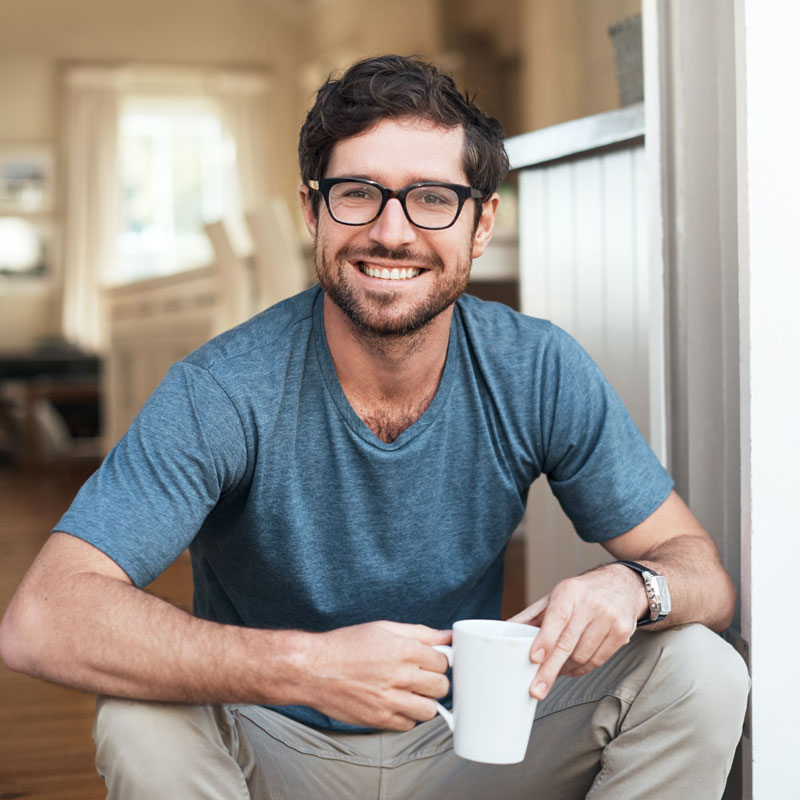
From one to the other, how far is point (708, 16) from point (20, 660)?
1030 millimetres

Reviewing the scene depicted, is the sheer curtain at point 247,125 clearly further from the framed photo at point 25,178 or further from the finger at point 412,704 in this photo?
the finger at point 412,704

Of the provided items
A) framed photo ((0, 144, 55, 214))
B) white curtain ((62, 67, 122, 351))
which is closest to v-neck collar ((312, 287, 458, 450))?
white curtain ((62, 67, 122, 351))

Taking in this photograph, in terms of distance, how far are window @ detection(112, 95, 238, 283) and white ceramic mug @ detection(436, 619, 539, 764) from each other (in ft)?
25.7

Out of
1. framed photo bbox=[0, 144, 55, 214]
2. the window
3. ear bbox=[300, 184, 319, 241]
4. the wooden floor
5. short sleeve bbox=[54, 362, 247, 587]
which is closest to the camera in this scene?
short sleeve bbox=[54, 362, 247, 587]

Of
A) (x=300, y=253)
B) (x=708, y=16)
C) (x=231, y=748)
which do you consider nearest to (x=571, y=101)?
(x=300, y=253)

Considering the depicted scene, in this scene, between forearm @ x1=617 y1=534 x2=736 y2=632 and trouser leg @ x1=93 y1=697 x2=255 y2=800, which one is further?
forearm @ x1=617 y1=534 x2=736 y2=632

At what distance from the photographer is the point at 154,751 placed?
3.08ft

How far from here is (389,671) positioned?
898 millimetres

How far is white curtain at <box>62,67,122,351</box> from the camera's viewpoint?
317 inches

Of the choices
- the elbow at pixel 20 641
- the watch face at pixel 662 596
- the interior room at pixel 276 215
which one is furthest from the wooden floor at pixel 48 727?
the watch face at pixel 662 596

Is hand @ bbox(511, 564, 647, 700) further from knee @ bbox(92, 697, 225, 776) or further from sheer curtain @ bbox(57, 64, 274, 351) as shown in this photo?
sheer curtain @ bbox(57, 64, 274, 351)

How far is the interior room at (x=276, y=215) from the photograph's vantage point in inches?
Answer: 49.9

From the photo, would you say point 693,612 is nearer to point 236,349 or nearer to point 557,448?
point 557,448

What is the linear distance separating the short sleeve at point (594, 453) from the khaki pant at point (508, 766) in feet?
0.52
